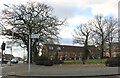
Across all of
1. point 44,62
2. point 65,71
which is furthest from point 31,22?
point 65,71

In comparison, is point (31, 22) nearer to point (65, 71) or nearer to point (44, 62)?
point (44, 62)

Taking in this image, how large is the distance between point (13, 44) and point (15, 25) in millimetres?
4689

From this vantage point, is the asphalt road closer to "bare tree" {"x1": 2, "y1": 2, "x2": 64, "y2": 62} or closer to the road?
the road

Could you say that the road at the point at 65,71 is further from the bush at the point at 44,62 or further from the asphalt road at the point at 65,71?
the bush at the point at 44,62

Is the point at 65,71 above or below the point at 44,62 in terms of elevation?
above

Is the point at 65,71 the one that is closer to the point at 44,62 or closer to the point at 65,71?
the point at 65,71

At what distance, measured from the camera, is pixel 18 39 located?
55125 millimetres

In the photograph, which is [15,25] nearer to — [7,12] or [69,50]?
[7,12]

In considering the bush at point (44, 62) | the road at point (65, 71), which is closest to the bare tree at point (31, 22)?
the bush at point (44, 62)

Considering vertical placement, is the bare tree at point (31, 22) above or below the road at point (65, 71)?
above

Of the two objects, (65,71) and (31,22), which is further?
(31,22)

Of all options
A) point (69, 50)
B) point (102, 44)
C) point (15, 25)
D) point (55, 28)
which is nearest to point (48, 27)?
point (55, 28)

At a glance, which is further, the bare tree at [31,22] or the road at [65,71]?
→ the bare tree at [31,22]

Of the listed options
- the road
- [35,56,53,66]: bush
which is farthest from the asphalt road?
[35,56,53,66]: bush
